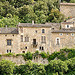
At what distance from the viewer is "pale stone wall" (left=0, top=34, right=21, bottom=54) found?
167 feet

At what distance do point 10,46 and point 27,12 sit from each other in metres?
19.3

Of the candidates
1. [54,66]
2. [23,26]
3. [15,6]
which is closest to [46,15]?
[15,6]

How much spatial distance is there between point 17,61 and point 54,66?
7298 mm

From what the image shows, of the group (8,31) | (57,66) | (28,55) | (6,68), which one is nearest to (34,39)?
(28,55)

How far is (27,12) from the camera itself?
224 feet

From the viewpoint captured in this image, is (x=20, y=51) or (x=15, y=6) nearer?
(x=20, y=51)

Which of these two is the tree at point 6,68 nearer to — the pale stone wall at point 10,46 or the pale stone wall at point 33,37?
the pale stone wall at point 10,46

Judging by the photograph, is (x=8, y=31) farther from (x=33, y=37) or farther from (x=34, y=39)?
(x=34, y=39)

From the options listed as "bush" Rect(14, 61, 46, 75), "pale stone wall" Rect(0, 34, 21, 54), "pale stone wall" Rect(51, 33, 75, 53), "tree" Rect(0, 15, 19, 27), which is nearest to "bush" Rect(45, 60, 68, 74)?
"bush" Rect(14, 61, 46, 75)

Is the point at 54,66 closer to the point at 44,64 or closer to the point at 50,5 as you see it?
the point at 44,64

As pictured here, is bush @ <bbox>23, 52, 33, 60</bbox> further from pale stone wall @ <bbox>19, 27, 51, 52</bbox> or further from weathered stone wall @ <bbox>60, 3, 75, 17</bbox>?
weathered stone wall @ <bbox>60, 3, 75, 17</bbox>

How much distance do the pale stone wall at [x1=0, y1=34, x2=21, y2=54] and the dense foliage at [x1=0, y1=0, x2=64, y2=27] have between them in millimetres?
10212

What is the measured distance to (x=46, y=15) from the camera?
71.2m

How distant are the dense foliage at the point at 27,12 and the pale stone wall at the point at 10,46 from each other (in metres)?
10.2
